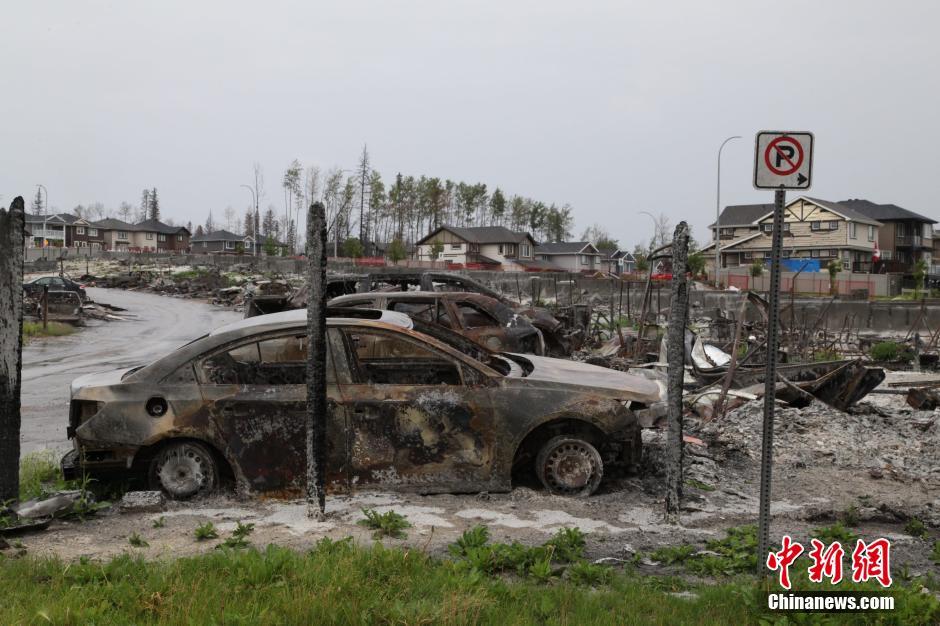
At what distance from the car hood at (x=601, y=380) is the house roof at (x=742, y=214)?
68.8 metres

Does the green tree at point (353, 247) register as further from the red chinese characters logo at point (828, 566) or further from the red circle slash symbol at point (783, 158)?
the red chinese characters logo at point (828, 566)

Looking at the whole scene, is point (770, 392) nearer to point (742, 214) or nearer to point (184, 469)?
point (184, 469)

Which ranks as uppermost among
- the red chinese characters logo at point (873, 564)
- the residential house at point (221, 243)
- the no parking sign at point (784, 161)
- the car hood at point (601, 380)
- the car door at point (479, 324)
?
the residential house at point (221, 243)

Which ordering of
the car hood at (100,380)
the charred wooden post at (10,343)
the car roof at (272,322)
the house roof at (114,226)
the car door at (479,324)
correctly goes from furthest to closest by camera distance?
the house roof at (114,226), the car door at (479,324), the car roof at (272,322), the car hood at (100,380), the charred wooden post at (10,343)

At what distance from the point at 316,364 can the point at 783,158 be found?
3.41 metres

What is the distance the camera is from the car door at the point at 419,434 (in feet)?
20.0

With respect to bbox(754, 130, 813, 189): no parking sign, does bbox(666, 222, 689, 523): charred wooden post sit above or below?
below

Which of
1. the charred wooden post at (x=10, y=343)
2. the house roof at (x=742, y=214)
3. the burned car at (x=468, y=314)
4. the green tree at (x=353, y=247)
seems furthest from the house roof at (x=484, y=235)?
the charred wooden post at (x=10, y=343)

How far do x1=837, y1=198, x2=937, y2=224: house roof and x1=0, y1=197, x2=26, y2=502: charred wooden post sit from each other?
79.0 m

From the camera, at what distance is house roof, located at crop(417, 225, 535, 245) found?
85438mm

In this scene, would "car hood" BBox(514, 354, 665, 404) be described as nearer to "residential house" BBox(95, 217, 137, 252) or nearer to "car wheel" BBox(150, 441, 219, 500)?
"car wheel" BBox(150, 441, 219, 500)

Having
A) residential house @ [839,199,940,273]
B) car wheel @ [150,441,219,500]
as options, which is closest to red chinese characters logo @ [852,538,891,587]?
car wheel @ [150,441,219,500]

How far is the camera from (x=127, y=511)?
5.77m

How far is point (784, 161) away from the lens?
14.4 feet
